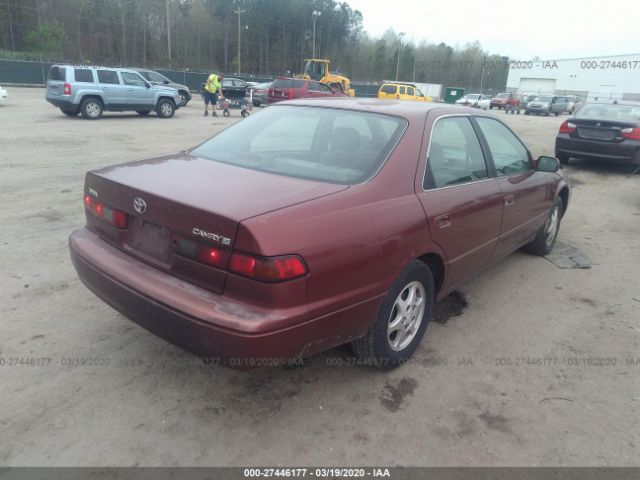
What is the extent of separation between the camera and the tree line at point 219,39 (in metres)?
46.7

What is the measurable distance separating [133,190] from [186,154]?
79 cm

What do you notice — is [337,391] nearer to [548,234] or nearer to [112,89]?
[548,234]

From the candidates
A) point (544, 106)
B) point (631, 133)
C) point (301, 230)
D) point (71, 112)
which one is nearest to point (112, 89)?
point (71, 112)

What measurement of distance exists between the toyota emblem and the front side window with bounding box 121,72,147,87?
15.9 m

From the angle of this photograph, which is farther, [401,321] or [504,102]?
[504,102]

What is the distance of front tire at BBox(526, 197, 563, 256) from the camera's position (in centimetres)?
500

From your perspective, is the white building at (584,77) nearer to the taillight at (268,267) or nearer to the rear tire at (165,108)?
the rear tire at (165,108)

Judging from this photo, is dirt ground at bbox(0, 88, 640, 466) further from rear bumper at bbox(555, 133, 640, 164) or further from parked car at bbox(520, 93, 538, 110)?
parked car at bbox(520, 93, 538, 110)

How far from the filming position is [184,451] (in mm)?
2324

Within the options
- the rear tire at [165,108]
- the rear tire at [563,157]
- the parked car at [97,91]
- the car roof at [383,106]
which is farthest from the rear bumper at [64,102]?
the rear tire at [563,157]

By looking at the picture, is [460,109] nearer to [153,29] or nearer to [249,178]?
[249,178]

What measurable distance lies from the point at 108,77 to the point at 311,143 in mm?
15336

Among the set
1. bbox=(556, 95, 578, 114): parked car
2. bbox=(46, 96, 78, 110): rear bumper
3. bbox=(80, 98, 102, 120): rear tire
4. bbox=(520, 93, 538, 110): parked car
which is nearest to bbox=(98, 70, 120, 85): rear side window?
bbox=(80, 98, 102, 120): rear tire

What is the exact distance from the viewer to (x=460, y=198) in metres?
3.21
